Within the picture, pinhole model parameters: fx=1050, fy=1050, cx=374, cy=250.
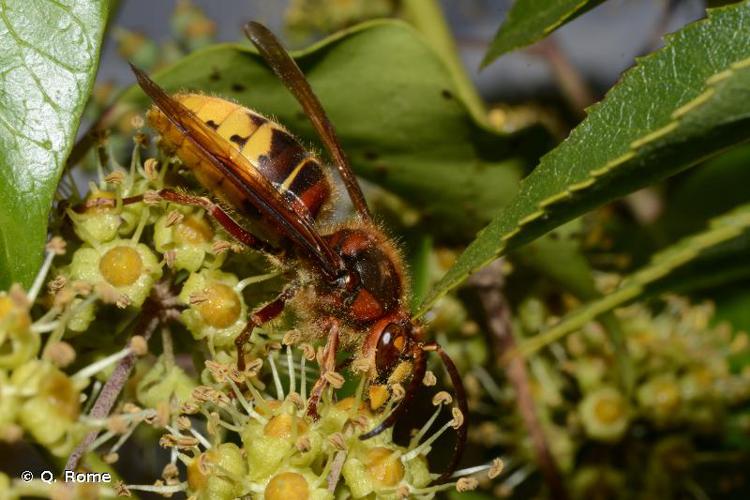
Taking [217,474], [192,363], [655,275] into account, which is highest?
[655,275]

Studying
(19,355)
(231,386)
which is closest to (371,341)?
(231,386)

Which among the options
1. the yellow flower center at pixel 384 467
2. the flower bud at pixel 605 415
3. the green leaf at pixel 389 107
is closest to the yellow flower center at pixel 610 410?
the flower bud at pixel 605 415

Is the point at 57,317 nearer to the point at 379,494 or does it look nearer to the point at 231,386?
the point at 231,386

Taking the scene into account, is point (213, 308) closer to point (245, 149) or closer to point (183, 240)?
point (183, 240)

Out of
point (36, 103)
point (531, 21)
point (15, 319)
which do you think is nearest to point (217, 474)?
point (15, 319)

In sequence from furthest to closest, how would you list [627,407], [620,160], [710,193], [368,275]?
[710,193]
[627,407]
[368,275]
[620,160]

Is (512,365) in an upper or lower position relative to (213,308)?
upper

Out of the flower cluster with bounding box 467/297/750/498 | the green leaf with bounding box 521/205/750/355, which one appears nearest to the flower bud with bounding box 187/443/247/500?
the green leaf with bounding box 521/205/750/355
